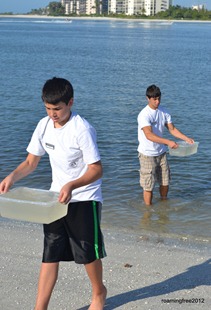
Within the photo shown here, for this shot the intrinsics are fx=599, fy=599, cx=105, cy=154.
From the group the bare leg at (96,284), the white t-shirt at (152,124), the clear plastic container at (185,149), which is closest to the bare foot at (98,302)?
the bare leg at (96,284)

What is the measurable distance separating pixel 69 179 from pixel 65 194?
37 centimetres

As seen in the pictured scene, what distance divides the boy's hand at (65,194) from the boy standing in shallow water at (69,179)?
0.06 meters

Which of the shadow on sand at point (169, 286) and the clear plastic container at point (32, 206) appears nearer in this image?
the clear plastic container at point (32, 206)

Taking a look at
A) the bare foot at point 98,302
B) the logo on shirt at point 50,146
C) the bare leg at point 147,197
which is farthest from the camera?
the bare leg at point 147,197

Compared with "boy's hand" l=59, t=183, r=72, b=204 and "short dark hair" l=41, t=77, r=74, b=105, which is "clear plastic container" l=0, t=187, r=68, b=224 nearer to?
"boy's hand" l=59, t=183, r=72, b=204

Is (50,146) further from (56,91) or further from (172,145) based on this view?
(172,145)

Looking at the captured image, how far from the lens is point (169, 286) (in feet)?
17.1

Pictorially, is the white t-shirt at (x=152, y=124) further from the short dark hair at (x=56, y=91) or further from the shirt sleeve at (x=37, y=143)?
the short dark hair at (x=56, y=91)

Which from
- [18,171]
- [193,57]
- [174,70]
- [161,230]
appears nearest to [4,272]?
[18,171]

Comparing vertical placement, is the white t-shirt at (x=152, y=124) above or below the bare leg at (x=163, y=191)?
above

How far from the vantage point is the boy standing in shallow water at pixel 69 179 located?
13.7 ft

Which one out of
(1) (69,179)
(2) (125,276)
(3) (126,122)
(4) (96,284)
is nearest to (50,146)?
(1) (69,179)

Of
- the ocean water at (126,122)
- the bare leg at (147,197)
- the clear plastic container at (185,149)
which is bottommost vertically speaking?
the ocean water at (126,122)

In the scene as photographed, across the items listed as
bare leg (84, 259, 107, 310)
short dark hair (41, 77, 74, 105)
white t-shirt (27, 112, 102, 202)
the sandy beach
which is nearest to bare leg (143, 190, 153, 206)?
the sandy beach
